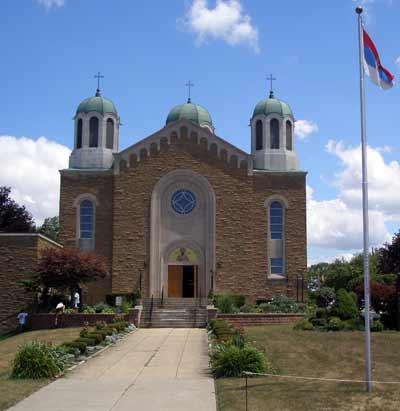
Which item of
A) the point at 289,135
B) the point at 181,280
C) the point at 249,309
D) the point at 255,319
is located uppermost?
the point at 289,135

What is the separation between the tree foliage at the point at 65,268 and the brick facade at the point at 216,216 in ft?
14.5

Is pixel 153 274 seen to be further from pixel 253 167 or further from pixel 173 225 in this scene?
pixel 253 167

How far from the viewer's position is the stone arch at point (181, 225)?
39.5m

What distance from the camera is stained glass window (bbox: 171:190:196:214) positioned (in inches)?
1587

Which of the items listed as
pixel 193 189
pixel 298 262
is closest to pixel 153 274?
pixel 193 189

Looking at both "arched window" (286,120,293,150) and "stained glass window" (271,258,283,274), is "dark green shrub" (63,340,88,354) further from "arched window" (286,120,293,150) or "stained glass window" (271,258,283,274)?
"arched window" (286,120,293,150)

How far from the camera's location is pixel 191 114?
4781 cm

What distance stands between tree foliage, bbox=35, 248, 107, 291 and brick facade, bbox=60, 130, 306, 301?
4408 mm

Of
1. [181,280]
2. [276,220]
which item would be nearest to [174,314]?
[181,280]

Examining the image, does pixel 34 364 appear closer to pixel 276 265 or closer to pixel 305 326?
pixel 305 326

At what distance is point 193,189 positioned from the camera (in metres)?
40.4

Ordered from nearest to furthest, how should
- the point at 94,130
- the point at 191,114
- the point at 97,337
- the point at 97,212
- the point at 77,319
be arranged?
the point at 97,337 → the point at 77,319 → the point at 97,212 → the point at 94,130 → the point at 191,114

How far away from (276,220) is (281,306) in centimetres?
706

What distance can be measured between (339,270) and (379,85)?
4631 centimetres
